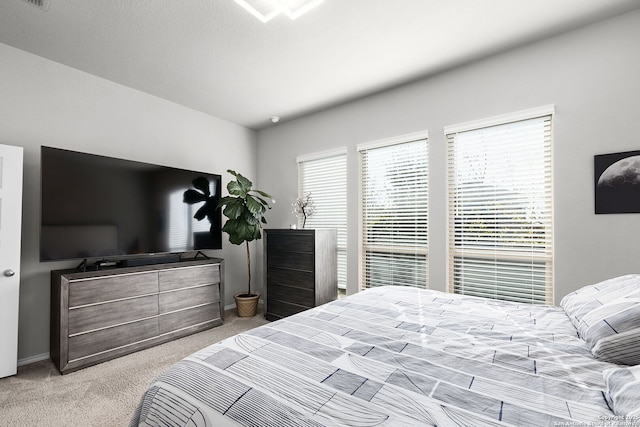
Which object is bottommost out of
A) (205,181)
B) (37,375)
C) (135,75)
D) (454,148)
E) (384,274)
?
(37,375)

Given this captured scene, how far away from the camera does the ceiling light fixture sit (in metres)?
2.03

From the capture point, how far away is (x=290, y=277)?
3.63m

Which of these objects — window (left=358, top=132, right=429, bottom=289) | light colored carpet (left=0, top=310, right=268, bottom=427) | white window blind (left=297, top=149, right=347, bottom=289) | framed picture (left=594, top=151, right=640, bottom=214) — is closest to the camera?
light colored carpet (left=0, top=310, right=268, bottom=427)

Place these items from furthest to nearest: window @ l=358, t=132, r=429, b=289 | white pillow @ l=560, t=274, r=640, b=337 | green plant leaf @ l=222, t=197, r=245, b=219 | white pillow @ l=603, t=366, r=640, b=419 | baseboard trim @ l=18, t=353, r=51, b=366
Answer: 1. green plant leaf @ l=222, t=197, r=245, b=219
2. window @ l=358, t=132, r=429, b=289
3. baseboard trim @ l=18, t=353, r=51, b=366
4. white pillow @ l=560, t=274, r=640, b=337
5. white pillow @ l=603, t=366, r=640, b=419

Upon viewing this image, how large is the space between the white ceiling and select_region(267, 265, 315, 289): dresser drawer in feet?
7.04

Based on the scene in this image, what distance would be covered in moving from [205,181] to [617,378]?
376cm

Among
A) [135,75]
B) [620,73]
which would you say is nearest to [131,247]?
[135,75]

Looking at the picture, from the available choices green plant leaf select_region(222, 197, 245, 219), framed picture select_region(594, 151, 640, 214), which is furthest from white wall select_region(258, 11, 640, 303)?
green plant leaf select_region(222, 197, 245, 219)

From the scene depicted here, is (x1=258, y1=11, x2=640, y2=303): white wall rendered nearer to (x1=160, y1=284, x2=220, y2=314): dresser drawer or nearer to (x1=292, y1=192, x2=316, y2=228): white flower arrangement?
(x1=292, y1=192, x2=316, y2=228): white flower arrangement

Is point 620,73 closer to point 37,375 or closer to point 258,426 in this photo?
point 258,426

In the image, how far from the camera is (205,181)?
3709 millimetres

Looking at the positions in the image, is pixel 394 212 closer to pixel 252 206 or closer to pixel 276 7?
pixel 252 206

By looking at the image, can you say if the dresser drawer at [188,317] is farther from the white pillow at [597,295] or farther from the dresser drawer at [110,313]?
the white pillow at [597,295]

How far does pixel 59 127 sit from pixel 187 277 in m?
1.91
